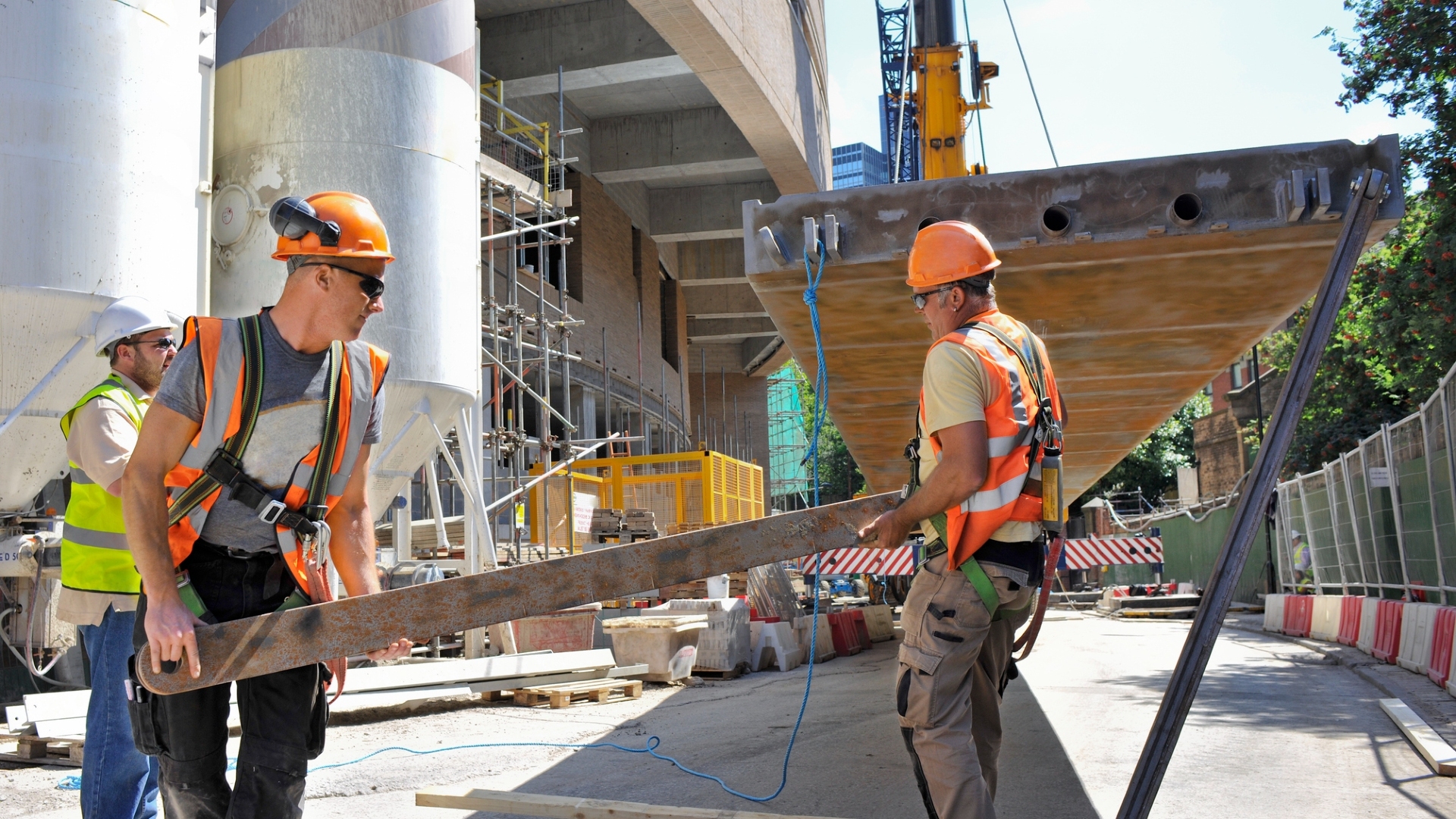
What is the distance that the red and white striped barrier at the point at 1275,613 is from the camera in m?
16.7

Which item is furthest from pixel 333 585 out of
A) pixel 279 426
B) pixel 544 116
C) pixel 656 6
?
pixel 544 116

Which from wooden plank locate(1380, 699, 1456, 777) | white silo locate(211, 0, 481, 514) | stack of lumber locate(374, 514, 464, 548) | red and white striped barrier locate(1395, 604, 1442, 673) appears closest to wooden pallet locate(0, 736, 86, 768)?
white silo locate(211, 0, 481, 514)

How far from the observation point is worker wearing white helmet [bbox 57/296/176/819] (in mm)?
3576

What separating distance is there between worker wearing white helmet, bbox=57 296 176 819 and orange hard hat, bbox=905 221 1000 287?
7.83 ft

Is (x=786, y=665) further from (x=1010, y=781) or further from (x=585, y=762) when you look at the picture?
(x=1010, y=781)

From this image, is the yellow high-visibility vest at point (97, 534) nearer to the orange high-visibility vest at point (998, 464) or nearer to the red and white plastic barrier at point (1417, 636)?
the orange high-visibility vest at point (998, 464)

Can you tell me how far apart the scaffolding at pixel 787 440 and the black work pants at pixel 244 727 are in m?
54.3

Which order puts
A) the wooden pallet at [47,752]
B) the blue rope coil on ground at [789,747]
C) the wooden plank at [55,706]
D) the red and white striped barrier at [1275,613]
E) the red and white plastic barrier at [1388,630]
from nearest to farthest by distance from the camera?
1. the blue rope coil on ground at [789,747]
2. the wooden pallet at [47,752]
3. the wooden plank at [55,706]
4. the red and white plastic barrier at [1388,630]
5. the red and white striped barrier at [1275,613]

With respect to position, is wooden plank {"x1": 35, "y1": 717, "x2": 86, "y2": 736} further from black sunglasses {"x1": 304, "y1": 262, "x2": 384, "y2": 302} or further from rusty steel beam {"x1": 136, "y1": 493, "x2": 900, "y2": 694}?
black sunglasses {"x1": 304, "y1": 262, "x2": 384, "y2": 302}

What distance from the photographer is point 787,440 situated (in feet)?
215

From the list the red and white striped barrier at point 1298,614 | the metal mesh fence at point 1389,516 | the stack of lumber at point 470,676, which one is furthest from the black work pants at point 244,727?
the red and white striped barrier at point 1298,614

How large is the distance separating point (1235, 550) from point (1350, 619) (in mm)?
11239

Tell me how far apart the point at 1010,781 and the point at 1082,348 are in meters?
2.68

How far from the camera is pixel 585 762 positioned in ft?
20.2
